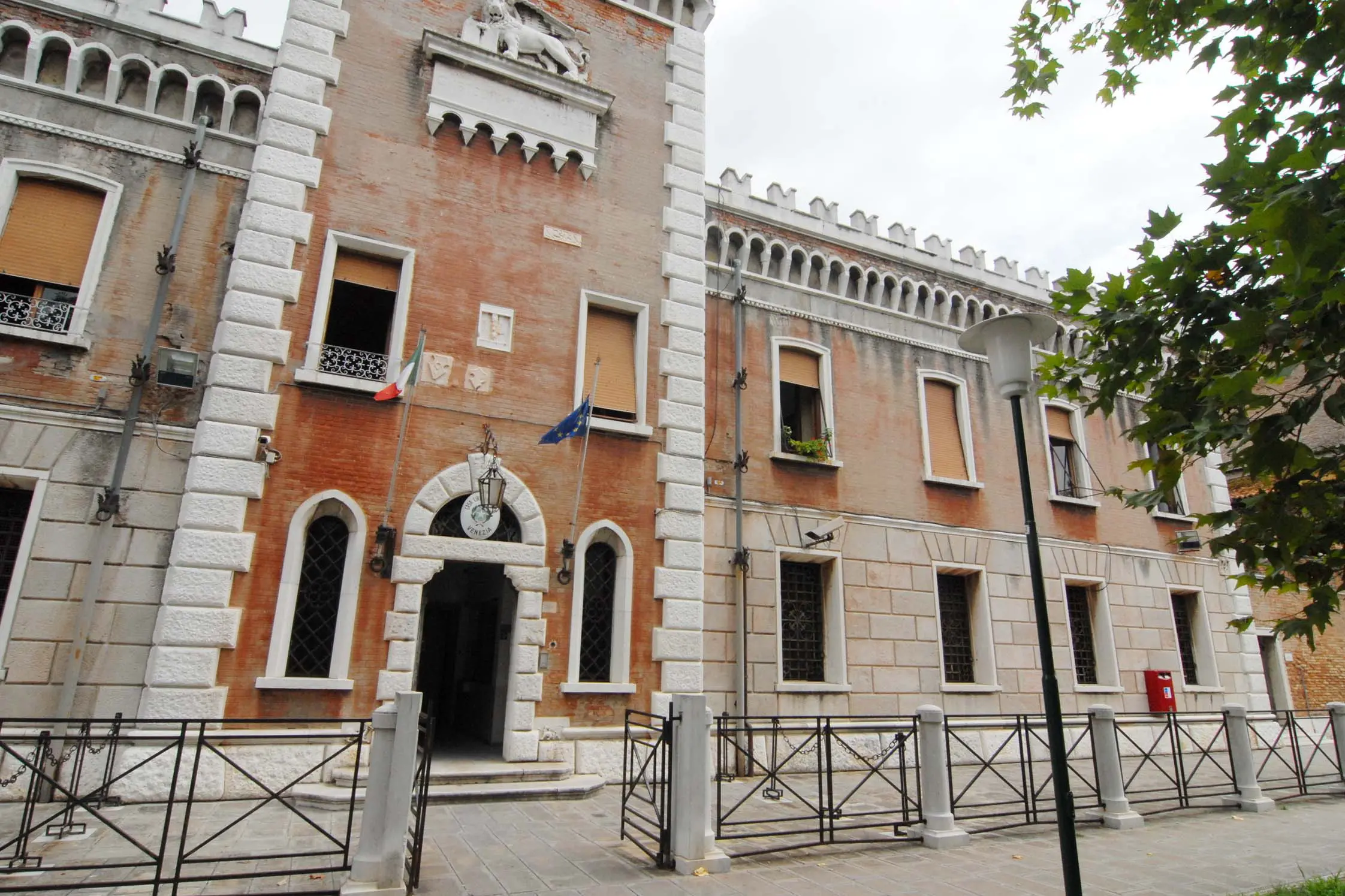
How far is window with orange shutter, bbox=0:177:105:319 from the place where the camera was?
33.6 ft

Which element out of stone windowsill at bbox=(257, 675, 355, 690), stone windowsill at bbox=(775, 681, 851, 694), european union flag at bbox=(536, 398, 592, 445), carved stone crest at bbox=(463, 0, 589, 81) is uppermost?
carved stone crest at bbox=(463, 0, 589, 81)

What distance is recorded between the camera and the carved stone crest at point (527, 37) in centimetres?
1323

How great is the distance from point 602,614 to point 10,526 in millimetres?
7696

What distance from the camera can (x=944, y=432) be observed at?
16438 mm

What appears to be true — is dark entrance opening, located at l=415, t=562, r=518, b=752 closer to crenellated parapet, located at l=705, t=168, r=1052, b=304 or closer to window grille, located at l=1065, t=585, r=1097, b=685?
crenellated parapet, located at l=705, t=168, r=1052, b=304

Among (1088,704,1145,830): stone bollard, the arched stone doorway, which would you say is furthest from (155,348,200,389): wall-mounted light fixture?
(1088,704,1145,830): stone bollard

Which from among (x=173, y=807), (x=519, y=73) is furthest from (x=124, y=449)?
(x=519, y=73)

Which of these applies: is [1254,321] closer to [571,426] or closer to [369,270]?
[571,426]

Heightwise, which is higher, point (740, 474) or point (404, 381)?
point (404, 381)

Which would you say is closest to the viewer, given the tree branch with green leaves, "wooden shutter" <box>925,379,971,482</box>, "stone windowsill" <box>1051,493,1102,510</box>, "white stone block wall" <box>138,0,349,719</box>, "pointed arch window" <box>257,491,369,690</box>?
the tree branch with green leaves

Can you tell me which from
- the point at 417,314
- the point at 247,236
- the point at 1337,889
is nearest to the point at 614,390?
the point at 417,314

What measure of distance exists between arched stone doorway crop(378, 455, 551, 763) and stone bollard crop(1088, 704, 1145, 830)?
23.6 ft

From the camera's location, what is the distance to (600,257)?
43.7 ft

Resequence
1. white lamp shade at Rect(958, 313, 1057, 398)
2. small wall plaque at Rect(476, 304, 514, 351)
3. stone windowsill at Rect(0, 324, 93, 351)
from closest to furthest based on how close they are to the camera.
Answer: white lamp shade at Rect(958, 313, 1057, 398) < stone windowsill at Rect(0, 324, 93, 351) < small wall plaque at Rect(476, 304, 514, 351)
